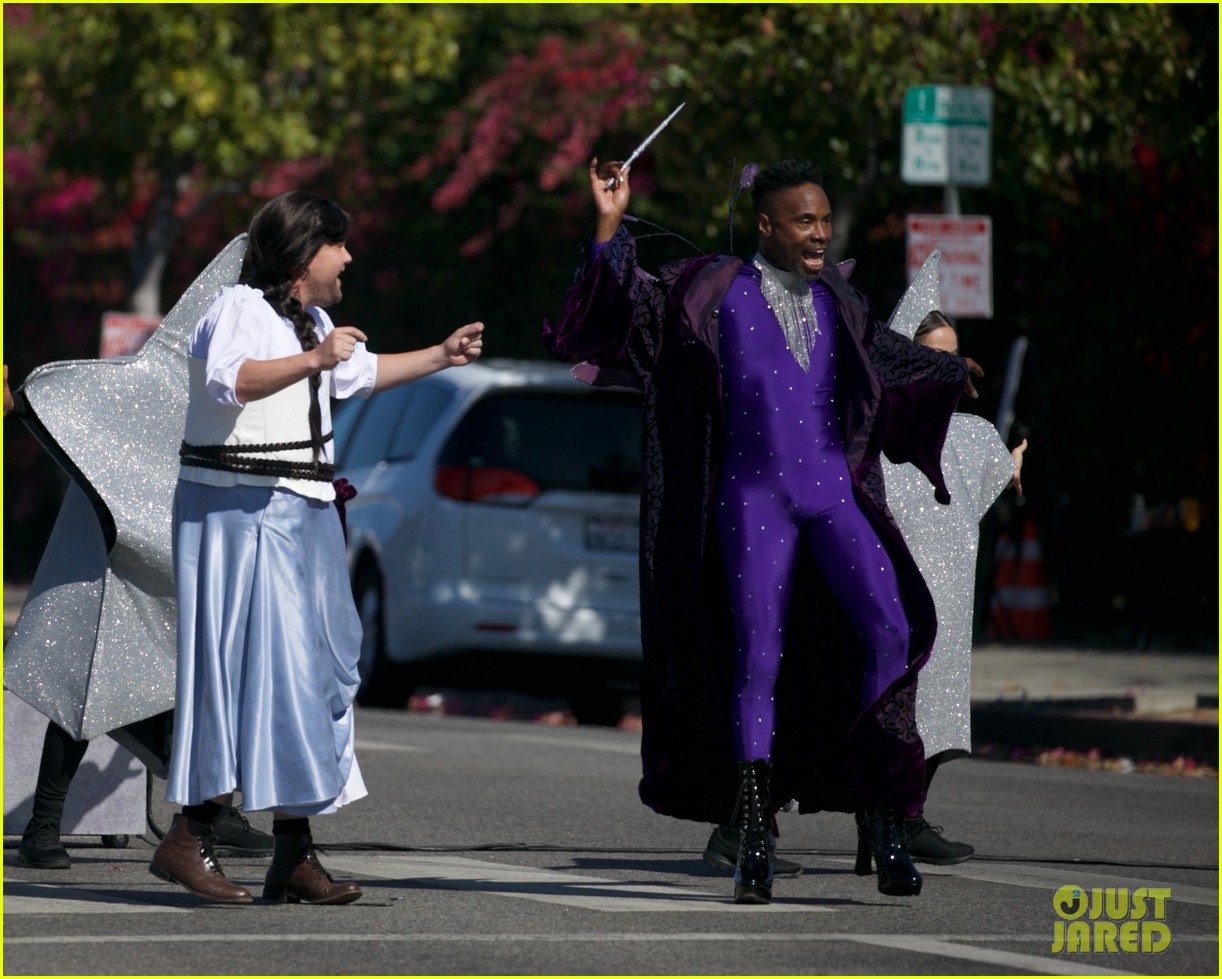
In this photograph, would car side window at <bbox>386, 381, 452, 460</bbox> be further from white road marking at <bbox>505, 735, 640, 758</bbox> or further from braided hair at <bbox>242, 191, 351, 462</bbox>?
braided hair at <bbox>242, 191, 351, 462</bbox>

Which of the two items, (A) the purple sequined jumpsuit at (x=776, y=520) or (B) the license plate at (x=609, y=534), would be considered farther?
(B) the license plate at (x=609, y=534)

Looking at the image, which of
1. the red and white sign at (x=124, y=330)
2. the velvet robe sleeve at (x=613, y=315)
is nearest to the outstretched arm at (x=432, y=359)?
the velvet robe sleeve at (x=613, y=315)

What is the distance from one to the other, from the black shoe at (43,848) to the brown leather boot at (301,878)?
1.04m

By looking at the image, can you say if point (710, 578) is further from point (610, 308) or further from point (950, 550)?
point (950, 550)

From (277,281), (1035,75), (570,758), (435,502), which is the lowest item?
(570,758)

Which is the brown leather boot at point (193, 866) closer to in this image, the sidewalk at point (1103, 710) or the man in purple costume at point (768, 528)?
the man in purple costume at point (768, 528)

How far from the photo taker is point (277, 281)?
6.76m

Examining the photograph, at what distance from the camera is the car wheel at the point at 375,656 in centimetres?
1462

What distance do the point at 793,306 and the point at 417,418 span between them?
24.8 feet

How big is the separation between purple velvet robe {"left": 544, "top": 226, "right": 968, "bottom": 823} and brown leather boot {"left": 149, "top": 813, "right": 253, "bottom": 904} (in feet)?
3.96

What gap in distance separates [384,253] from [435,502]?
1952 cm

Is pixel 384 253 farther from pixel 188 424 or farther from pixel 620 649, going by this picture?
pixel 188 424

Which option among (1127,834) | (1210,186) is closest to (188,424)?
(1127,834)

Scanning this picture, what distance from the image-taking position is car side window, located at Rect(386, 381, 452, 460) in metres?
14.2
